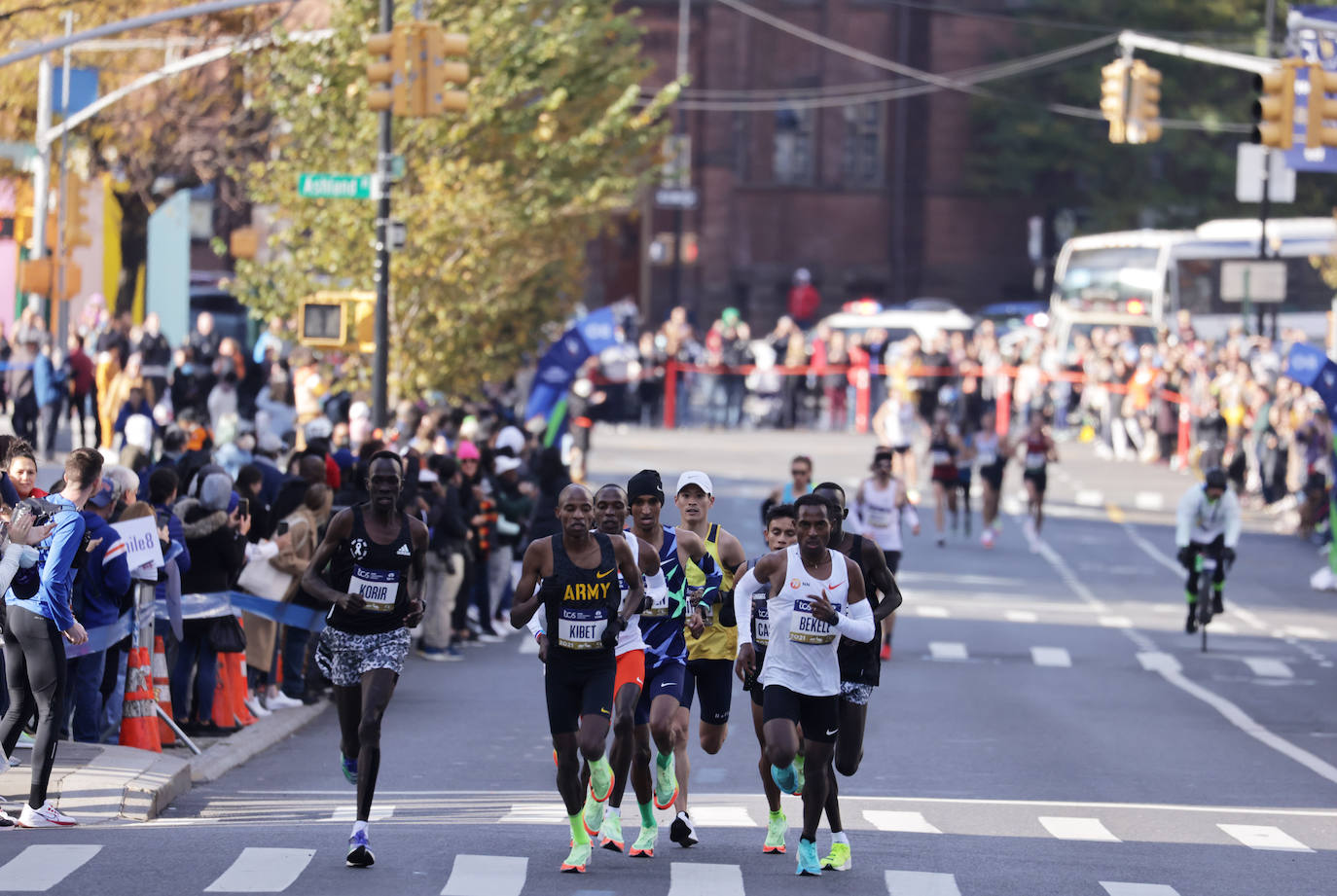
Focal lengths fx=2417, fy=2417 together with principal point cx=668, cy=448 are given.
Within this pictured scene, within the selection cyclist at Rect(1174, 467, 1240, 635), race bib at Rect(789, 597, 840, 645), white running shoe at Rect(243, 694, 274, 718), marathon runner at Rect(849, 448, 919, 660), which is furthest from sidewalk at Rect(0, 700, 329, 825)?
cyclist at Rect(1174, 467, 1240, 635)

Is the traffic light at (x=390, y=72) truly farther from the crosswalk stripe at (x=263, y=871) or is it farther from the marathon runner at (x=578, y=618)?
the crosswalk stripe at (x=263, y=871)

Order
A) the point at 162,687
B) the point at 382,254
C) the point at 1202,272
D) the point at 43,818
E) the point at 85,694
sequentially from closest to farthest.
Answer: the point at 43,818, the point at 85,694, the point at 162,687, the point at 382,254, the point at 1202,272

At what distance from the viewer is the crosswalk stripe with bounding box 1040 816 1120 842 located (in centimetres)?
1316

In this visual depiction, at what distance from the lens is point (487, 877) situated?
11031 millimetres

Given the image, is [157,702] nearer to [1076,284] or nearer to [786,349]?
[786,349]

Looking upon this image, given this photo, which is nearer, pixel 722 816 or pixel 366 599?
pixel 366 599

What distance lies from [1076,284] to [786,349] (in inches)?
468

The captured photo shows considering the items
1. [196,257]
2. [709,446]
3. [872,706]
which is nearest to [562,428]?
[709,446]

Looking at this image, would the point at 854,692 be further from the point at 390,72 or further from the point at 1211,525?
the point at 390,72

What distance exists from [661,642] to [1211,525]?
12744 millimetres

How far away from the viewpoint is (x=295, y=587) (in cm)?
1734

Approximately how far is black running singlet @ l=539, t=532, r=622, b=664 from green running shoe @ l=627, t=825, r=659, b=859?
3.06 feet

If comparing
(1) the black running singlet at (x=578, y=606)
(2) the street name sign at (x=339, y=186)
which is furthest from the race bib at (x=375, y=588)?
(2) the street name sign at (x=339, y=186)

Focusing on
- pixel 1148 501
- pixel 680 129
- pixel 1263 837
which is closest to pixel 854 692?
Result: pixel 1263 837
